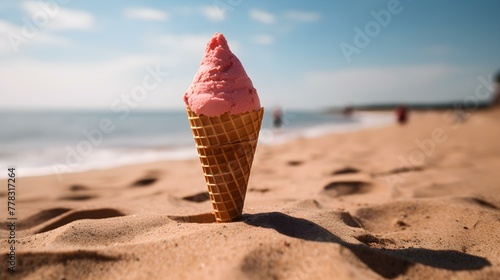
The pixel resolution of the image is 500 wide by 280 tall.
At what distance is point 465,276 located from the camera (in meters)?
1.81

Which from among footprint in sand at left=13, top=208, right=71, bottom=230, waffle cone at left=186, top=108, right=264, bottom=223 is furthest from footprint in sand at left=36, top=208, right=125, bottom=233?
waffle cone at left=186, top=108, right=264, bottom=223

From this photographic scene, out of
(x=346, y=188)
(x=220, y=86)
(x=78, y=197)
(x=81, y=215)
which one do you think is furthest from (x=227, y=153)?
(x=78, y=197)

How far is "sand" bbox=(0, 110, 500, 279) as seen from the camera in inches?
68.4

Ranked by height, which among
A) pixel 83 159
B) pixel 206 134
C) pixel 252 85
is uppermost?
pixel 252 85

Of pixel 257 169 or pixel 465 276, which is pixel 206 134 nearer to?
pixel 465 276

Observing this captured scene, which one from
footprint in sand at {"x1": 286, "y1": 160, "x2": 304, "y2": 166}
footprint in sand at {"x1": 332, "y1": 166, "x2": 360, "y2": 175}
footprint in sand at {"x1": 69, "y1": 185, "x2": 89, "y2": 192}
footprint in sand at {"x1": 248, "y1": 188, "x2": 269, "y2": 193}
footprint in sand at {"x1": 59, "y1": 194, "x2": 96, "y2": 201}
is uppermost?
footprint in sand at {"x1": 332, "y1": 166, "x2": 360, "y2": 175}

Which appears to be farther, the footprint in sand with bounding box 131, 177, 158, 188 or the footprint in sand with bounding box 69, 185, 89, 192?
the footprint in sand with bounding box 131, 177, 158, 188

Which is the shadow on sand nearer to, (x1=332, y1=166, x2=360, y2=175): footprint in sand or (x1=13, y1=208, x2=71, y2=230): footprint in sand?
(x1=13, y1=208, x2=71, y2=230): footprint in sand

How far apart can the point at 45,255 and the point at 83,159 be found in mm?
7211

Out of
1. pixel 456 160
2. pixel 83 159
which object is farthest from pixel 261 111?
pixel 83 159

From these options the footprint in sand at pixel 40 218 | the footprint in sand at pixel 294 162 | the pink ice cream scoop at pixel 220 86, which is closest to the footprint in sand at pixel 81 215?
the footprint in sand at pixel 40 218

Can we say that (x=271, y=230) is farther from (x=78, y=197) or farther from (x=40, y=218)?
(x=78, y=197)

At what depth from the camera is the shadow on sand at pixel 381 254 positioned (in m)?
1.86

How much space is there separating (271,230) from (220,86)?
3.49 feet
